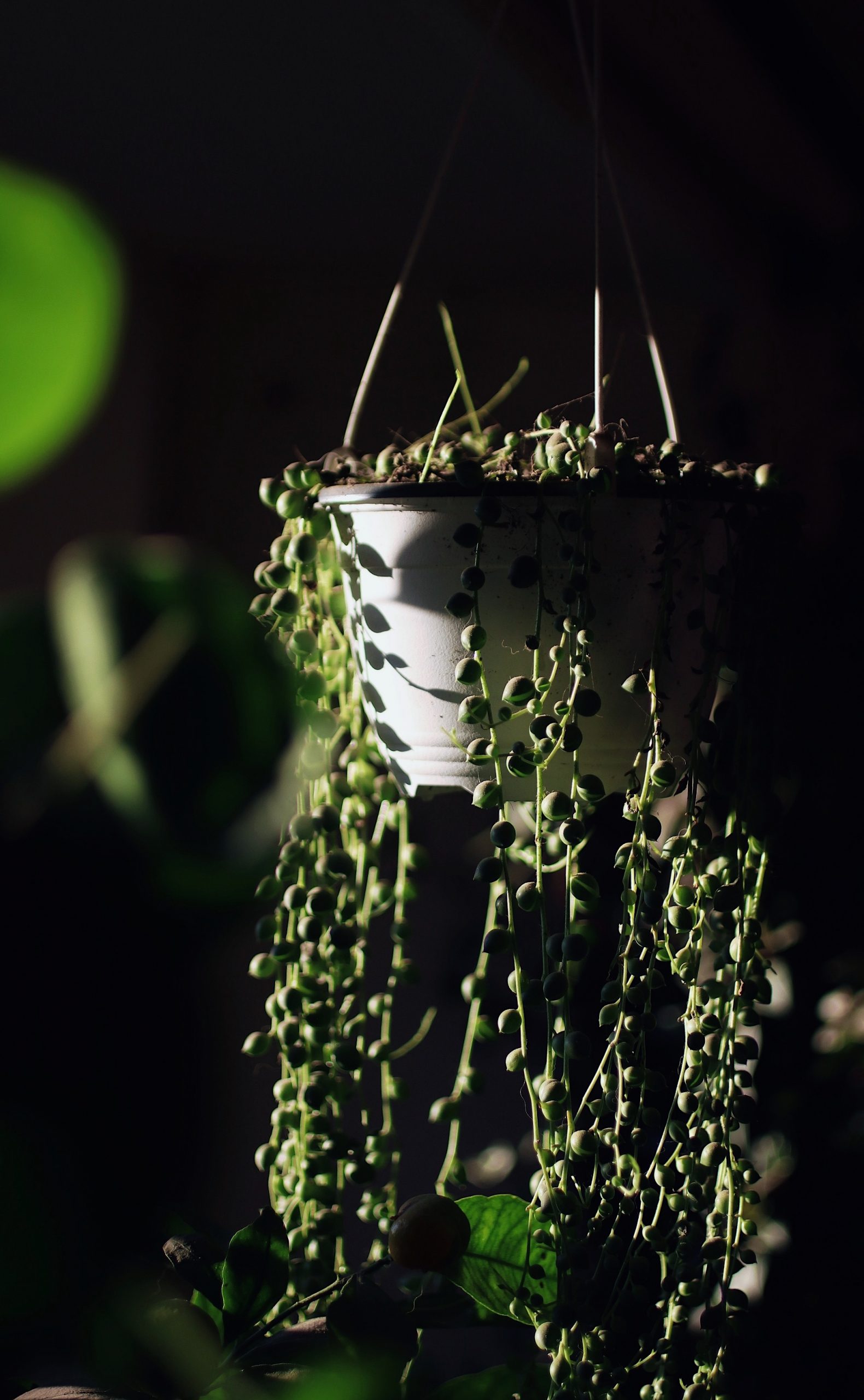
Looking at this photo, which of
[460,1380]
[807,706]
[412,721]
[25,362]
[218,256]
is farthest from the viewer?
[218,256]

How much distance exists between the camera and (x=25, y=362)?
0.21 ft

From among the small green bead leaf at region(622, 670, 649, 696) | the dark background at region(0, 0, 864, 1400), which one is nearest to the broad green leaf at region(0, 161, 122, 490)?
the small green bead leaf at region(622, 670, 649, 696)

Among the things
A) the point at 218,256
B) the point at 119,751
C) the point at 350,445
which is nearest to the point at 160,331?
the point at 218,256

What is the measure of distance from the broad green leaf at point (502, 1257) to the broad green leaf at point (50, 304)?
0.71m

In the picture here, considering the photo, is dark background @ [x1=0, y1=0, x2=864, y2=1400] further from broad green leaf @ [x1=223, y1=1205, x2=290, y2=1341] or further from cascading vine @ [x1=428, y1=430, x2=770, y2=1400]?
broad green leaf @ [x1=223, y1=1205, x2=290, y2=1341]

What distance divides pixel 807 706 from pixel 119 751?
1381 mm

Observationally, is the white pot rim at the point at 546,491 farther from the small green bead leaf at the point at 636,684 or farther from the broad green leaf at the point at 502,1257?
the broad green leaf at the point at 502,1257

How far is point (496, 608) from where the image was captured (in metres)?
0.71

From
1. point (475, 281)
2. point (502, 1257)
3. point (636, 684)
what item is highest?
point (475, 281)

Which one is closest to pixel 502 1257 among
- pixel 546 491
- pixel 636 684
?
pixel 636 684

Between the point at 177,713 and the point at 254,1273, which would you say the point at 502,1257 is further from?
the point at 177,713

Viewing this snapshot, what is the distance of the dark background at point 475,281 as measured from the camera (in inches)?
43.8

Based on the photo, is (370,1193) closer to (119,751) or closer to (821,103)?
(119,751)

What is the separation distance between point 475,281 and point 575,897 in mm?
1097
